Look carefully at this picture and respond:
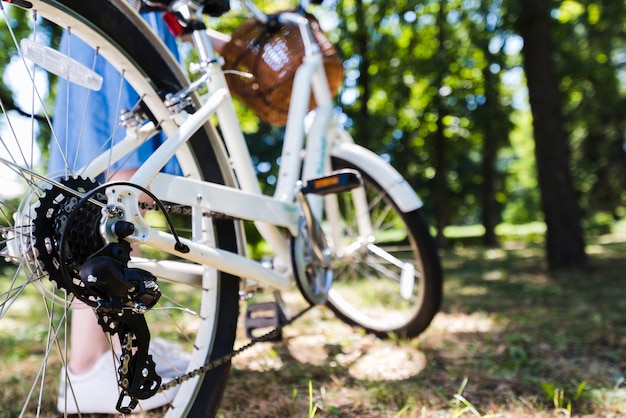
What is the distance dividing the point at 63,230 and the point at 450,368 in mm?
1317

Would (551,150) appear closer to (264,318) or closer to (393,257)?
(393,257)

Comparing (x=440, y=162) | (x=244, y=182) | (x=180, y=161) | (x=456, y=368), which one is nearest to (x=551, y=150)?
(x=456, y=368)

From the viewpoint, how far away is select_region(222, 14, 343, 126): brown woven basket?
6.06ft

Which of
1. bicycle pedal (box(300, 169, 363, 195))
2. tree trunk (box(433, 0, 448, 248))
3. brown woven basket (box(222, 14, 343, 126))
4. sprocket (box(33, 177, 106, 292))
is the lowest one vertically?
sprocket (box(33, 177, 106, 292))

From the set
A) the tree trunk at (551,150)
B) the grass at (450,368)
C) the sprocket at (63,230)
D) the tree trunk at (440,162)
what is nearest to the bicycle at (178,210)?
the sprocket at (63,230)

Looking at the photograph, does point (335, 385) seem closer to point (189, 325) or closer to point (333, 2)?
point (189, 325)

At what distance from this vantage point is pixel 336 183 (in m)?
1.43

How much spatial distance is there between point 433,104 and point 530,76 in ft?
13.6

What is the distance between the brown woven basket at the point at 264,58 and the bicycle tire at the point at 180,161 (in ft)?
2.39

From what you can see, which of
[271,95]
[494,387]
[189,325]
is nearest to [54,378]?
[189,325]

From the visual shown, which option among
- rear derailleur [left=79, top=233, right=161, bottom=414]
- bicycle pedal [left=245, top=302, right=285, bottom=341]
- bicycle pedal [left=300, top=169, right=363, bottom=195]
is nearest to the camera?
rear derailleur [left=79, top=233, right=161, bottom=414]

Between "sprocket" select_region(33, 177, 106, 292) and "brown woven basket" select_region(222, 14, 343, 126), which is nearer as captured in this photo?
"sprocket" select_region(33, 177, 106, 292)

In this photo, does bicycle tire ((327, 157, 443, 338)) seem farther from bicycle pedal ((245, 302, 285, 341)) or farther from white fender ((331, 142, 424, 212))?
bicycle pedal ((245, 302, 285, 341))

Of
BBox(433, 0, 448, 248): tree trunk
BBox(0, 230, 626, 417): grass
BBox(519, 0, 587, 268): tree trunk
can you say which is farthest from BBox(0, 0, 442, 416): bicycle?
BBox(433, 0, 448, 248): tree trunk
